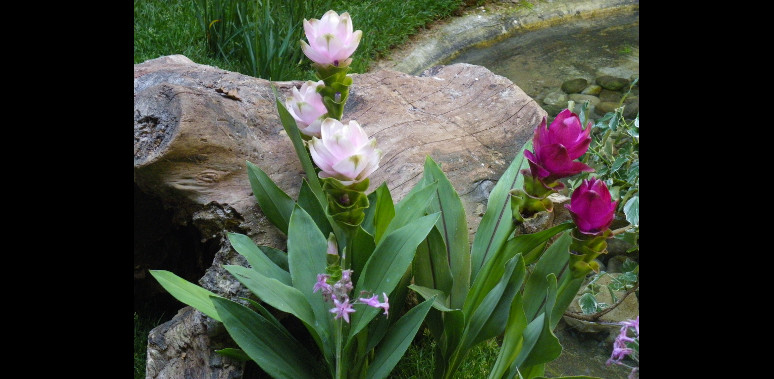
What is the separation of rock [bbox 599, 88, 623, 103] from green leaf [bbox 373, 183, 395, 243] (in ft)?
9.67

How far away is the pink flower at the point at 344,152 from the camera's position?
150 cm

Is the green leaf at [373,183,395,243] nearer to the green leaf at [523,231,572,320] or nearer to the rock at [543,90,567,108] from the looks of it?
the green leaf at [523,231,572,320]

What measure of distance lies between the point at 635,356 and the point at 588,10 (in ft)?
15.4

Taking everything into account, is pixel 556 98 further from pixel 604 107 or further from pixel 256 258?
pixel 256 258

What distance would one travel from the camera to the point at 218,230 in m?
2.12

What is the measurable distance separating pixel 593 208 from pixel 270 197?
91 centimetres

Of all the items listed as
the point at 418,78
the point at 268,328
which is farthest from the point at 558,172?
the point at 418,78

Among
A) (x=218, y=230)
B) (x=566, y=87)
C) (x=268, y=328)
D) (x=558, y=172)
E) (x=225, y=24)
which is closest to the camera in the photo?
(x=558, y=172)

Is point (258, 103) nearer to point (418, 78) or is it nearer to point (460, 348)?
point (418, 78)

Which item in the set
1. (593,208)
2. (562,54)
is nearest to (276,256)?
(593,208)

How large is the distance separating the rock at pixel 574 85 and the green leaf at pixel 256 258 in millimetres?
3193

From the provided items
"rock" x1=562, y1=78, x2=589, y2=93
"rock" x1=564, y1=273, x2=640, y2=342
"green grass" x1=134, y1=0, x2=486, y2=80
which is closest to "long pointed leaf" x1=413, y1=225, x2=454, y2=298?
"rock" x1=564, y1=273, x2=640, y2=342

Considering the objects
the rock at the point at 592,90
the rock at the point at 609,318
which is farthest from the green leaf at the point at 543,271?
the rock at the point at 592,90

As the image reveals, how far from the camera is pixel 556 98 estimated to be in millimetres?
4504
